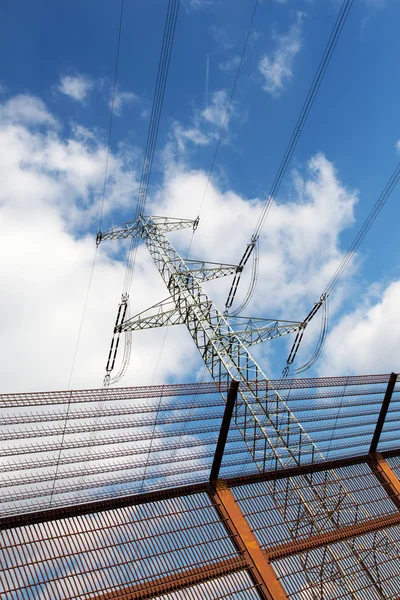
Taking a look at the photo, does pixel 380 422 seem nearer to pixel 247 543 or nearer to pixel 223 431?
pixel 223 431

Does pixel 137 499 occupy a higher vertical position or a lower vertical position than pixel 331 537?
higher

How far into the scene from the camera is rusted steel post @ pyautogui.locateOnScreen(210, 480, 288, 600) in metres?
6.05

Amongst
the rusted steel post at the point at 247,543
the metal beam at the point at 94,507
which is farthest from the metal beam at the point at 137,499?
the rusted steel post at the point at 247,543

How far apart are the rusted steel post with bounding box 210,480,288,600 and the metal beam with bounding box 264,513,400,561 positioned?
0.20 m

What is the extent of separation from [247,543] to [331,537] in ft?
5.46

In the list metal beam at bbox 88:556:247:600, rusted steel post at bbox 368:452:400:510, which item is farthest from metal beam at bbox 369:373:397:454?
metal beam at bbox 88:556:247:600

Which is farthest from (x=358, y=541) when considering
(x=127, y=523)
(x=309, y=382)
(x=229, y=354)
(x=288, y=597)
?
(x=229, y=354)

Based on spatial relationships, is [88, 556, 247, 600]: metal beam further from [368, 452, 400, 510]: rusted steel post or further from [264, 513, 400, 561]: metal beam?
[368, 452, 400, 510]: rusted steel post

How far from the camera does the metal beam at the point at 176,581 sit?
5555 mm

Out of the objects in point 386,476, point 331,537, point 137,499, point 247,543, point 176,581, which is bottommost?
point 331,537

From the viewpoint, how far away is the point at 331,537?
23.7ft

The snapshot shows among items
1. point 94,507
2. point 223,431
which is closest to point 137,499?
point 94,507

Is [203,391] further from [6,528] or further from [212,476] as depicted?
[6,528]

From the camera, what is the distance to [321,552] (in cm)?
707
